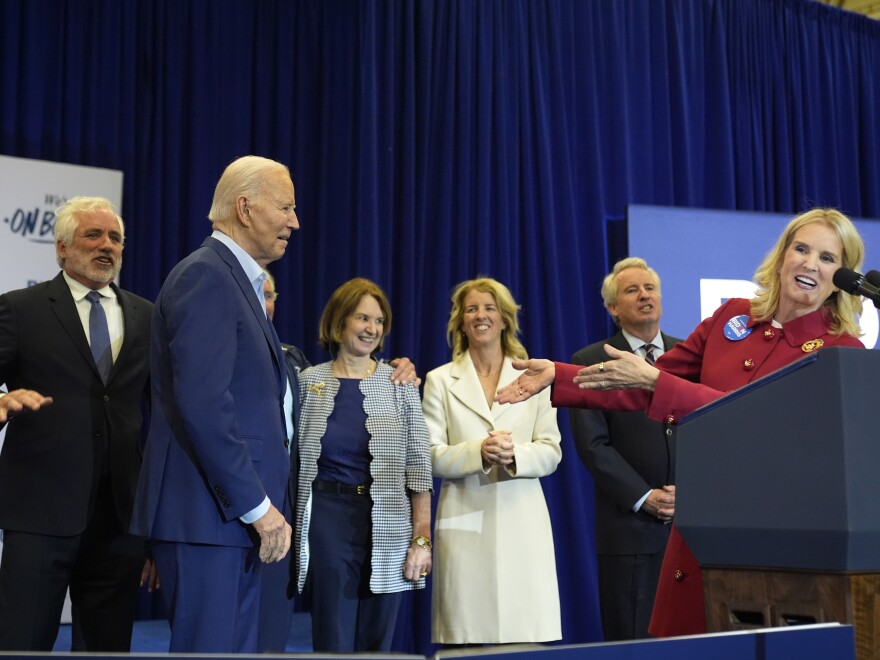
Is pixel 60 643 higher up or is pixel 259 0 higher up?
pixel 259 0

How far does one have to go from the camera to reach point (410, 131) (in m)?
5.67

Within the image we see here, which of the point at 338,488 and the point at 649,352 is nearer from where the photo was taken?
the point at 338,488

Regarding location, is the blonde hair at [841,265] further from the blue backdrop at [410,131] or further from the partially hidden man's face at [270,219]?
the blue backdrop at [410,131]

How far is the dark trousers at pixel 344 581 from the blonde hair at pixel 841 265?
65.2 inches

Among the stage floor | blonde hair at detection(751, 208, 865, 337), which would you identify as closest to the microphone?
blonde hair at detection(751, 208, 865, 337)

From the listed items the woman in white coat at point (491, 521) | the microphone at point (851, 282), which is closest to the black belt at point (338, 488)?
the woman in white coat at point (491, 521)

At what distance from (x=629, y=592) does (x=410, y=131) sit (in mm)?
3033

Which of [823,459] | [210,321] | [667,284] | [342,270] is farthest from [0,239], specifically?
[823,459]

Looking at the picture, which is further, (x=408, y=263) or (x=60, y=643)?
(x=408, y=263)

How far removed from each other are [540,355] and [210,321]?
3.88 m

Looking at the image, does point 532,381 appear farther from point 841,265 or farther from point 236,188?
point 236,188

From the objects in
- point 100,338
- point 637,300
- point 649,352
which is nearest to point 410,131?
point 637,300

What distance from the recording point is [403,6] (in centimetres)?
575

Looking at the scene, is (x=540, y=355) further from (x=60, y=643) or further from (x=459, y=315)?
(x=60, y=643)
